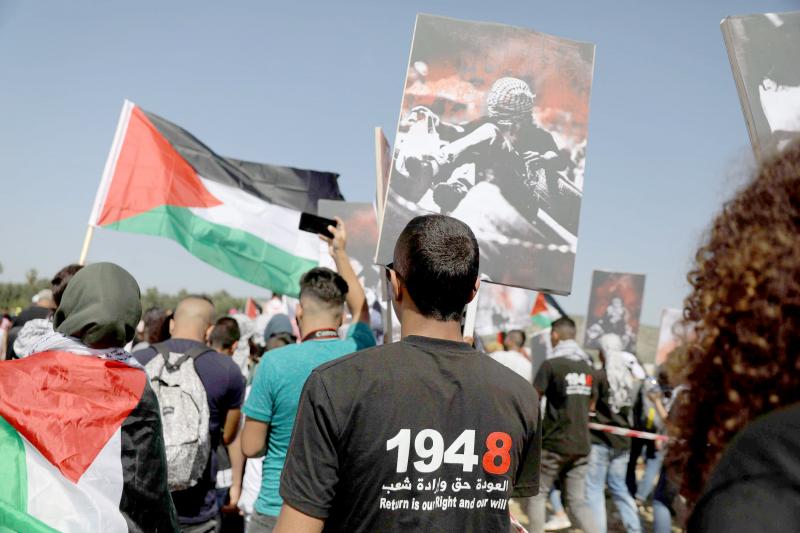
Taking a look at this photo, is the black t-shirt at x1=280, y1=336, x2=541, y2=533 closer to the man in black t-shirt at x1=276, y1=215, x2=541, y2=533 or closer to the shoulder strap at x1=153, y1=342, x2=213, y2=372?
the man in black t-shirt at x1=276, y1=215, x2=541, y2=533

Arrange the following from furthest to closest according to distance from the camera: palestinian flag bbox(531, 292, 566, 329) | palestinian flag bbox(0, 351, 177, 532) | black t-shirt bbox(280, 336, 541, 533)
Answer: palestinian flag bbox(531, 292, 566, 329) → palestinian flag bbox(0, 351, 177, 532) → black t-shirt bbox(280, 336, 541, 533)

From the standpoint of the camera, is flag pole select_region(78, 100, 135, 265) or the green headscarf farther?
flag pole select_region(78, 100, 135, 265)

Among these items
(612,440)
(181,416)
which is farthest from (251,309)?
(181,416)

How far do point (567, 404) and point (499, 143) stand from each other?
373 cm

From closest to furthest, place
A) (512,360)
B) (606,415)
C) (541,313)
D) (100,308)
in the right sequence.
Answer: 1. (100,308)
2. (606,415)
3. (512,360)
4. (541,313)

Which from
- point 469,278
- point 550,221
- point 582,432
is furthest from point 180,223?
point 469,278

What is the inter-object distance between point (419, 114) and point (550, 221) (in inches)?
33.3

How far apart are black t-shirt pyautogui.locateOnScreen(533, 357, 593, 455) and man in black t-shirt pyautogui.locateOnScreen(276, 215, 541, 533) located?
4561 millimetres

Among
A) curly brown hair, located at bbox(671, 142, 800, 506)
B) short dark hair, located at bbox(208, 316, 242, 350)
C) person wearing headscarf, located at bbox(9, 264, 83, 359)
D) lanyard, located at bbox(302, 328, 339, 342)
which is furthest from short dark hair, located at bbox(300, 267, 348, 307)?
short dark hair, located at bbox(208, 316, 242, 350)

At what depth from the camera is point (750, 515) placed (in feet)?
2.77

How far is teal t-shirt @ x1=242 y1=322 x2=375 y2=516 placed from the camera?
3.19m

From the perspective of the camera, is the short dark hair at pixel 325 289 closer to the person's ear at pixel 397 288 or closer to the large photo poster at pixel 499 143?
the large photo poster at pixel 499 143

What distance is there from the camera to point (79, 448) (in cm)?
A: 240

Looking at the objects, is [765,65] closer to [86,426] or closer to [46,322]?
[86,426]
